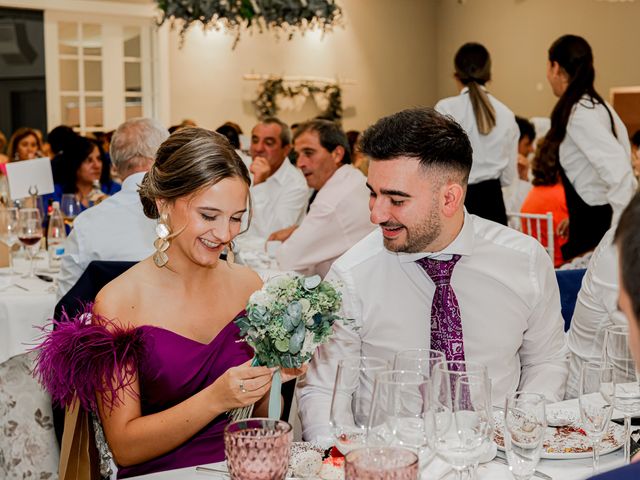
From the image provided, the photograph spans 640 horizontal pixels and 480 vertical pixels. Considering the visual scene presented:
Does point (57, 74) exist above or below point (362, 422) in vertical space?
above

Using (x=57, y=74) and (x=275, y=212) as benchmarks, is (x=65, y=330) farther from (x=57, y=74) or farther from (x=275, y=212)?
(x=57, y=74)

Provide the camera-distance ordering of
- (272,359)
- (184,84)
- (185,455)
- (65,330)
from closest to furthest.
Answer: (272,359), (65,330), (185,455), (184,84)

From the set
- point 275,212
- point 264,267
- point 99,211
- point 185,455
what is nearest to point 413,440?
point 185,455

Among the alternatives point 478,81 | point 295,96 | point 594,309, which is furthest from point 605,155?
point 295,96

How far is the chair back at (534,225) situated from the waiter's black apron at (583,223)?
12 cm

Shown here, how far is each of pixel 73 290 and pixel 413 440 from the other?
1.52 metres

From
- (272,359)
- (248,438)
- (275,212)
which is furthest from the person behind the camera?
(275,212)

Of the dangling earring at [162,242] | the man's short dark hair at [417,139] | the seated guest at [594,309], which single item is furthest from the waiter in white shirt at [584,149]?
the dangling earring at [162,242]

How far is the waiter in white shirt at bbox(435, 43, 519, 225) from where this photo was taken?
16.1 feet

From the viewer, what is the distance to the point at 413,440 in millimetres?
1323

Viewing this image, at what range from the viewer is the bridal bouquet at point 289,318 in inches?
57.5

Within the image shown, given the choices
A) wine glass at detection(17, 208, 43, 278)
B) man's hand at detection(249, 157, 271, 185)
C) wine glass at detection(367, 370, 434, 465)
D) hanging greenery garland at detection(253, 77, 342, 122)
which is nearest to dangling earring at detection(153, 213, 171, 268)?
wine glass at detection(367, 370, 434, 465)

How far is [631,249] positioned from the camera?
94cm

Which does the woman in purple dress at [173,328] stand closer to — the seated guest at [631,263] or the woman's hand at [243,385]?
the woman's hand at [243,385]
